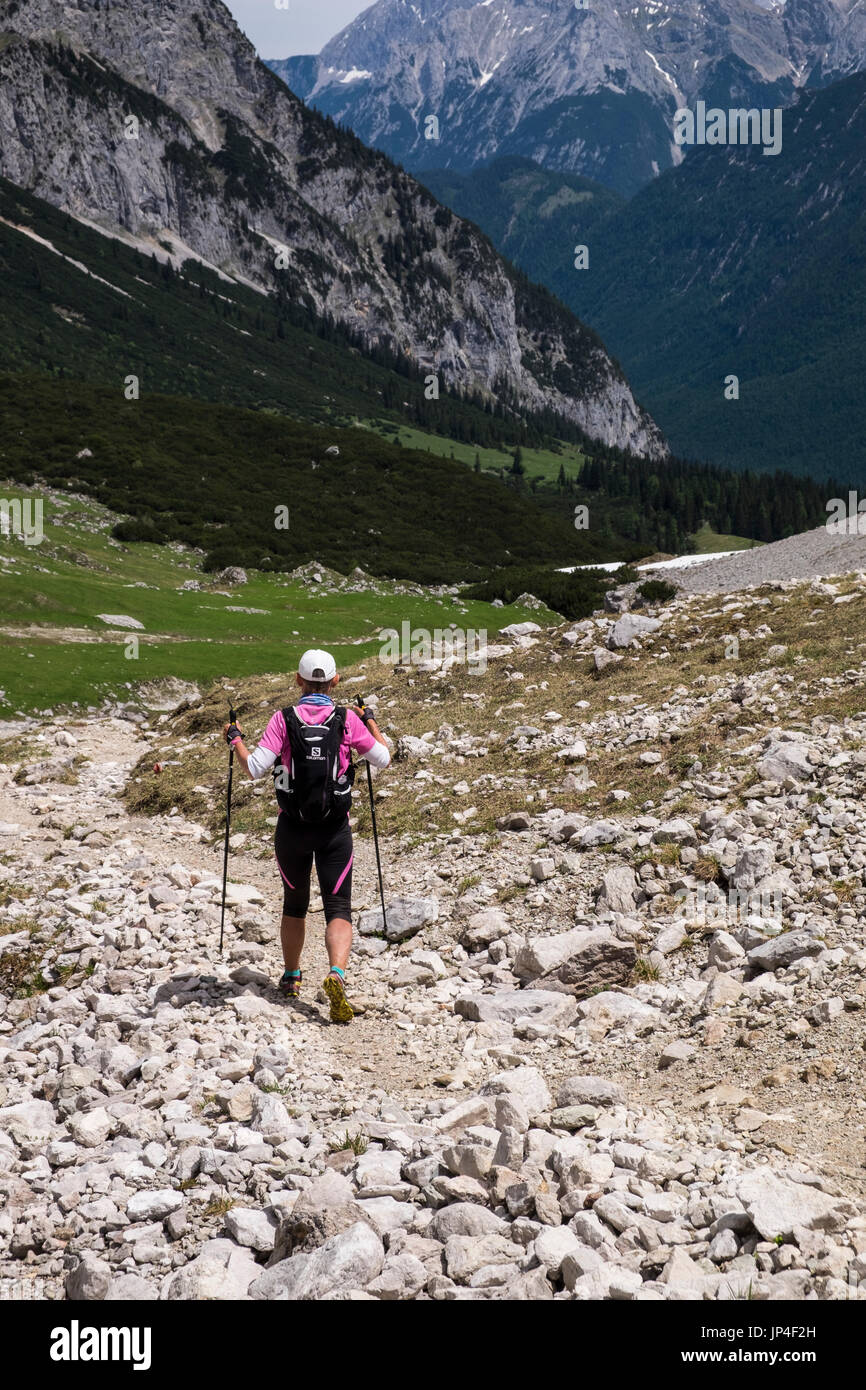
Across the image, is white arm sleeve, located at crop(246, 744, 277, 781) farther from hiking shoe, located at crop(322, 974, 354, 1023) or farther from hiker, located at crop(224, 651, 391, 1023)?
hiking shoe, located at crop(322, 974, 354, 1023)

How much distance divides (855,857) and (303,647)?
113 feet

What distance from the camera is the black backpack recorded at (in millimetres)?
9469

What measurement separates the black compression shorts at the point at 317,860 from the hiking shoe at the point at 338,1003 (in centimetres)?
68

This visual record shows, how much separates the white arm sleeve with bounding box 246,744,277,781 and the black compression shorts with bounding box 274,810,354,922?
680mm

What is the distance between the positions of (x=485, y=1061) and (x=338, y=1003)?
1.62 meters

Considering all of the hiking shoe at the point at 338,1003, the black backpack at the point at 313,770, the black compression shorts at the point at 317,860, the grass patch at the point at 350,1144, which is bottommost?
the grass patch at the point at 350,1144

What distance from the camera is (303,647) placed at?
140 ft

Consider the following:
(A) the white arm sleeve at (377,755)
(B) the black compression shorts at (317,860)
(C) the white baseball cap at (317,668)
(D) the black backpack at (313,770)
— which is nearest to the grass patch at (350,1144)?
(B) the black compression shorts at (317,860)

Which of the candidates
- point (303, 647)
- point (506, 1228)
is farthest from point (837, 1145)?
point (303, 647)

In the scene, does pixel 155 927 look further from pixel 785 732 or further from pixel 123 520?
pixel 123 520

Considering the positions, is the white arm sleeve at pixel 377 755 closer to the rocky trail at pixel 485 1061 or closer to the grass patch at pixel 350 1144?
the rocky trail at pixel 485 1061

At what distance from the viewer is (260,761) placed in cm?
945

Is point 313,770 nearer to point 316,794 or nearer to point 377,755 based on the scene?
point 316,794

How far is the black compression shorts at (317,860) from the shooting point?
9.84 m
